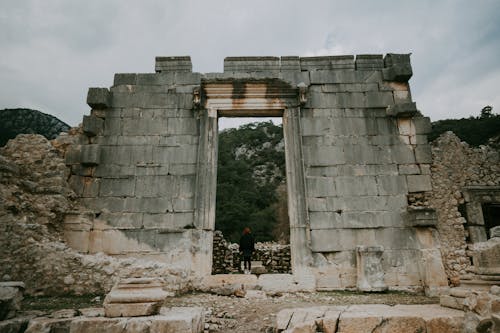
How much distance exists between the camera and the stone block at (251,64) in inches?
283

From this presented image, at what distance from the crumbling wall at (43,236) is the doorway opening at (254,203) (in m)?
4.13

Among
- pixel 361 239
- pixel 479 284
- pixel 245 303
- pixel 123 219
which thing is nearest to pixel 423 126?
pixel 361 239

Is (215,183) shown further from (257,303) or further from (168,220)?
(257,303)

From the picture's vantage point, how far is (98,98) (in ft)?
22.2

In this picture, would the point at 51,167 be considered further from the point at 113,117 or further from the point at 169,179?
the point at 169,179

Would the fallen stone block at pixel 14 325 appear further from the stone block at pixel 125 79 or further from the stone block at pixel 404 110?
the stone block at pixel 404 110

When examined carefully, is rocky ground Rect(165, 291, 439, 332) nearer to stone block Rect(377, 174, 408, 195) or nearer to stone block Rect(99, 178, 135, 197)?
stone block Rect(377, 174, 408, 195)

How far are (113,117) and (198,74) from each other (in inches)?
86.3

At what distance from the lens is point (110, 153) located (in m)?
6.63

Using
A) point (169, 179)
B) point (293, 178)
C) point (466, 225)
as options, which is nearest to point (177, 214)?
point (169, 179)

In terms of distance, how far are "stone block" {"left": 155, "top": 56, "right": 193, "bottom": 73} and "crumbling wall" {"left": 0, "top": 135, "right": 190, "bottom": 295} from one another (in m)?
2.96

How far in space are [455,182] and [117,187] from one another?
7358 mm

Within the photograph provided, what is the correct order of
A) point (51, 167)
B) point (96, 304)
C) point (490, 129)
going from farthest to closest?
point (490, 129) < point (51, 167) < point (96, 304)

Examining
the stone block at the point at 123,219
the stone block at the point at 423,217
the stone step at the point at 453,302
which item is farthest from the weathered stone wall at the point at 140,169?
the stone block at the point at 423,217
